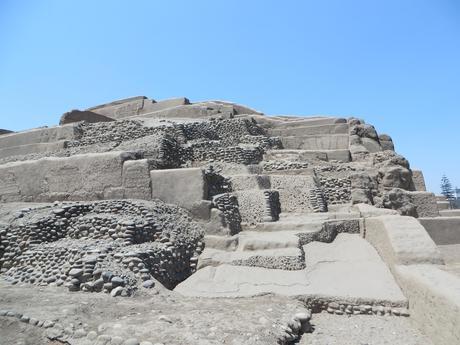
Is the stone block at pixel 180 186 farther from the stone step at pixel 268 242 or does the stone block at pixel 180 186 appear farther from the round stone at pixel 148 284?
the round stone at pixel 148 284

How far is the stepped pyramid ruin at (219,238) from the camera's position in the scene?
4031mm

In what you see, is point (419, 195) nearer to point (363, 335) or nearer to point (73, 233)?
point (363, 335)

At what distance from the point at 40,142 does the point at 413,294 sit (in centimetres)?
1385

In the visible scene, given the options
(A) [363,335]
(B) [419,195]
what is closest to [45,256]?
(A) [363,335]

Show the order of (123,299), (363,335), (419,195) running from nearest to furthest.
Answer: (363,335) < (123,299) < (419,195)

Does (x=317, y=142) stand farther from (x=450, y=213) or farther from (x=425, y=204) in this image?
(x=450, y=213)

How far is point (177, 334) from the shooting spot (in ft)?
11.5

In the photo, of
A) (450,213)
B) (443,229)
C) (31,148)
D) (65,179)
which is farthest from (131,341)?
(31,148)

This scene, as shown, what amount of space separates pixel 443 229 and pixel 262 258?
5171 mm

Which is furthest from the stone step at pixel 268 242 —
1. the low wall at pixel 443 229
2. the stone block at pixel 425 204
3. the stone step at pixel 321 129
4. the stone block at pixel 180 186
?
the stone step at pixel 321 129

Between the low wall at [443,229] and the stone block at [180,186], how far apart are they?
5.26 metres

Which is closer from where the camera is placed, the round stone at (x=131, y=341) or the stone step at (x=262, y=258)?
the round stone at (x=131, y=341)

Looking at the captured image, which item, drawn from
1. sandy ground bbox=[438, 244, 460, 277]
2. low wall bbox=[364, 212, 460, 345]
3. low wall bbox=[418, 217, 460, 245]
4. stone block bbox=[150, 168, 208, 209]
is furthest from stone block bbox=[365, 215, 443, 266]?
stone block bbox=[150, 168, 208, 209]

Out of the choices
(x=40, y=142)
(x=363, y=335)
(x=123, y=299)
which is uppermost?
(x=40, y=142)
